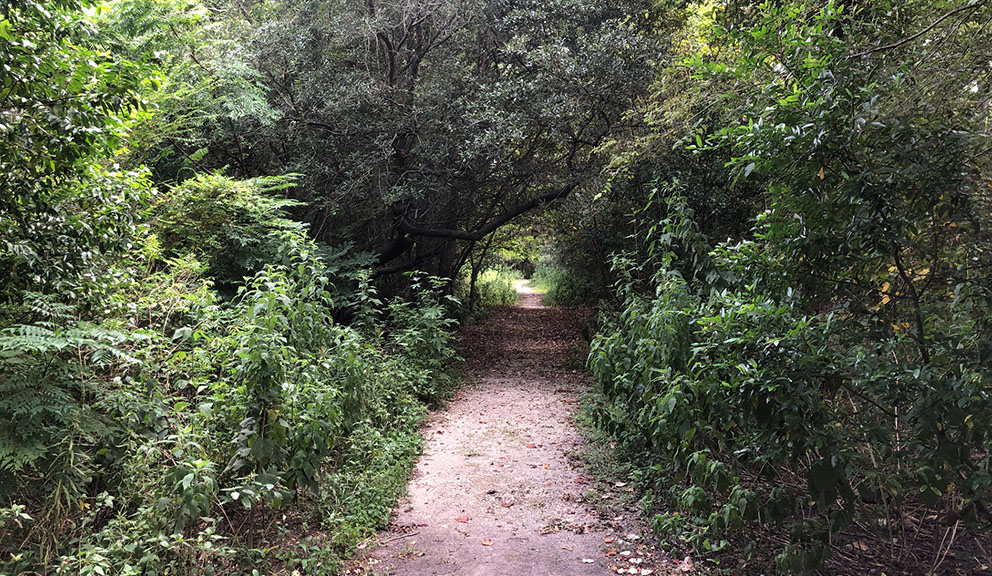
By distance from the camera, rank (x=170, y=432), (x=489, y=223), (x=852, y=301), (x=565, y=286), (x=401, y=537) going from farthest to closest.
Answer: (x=565, y=286) < (x=489, y=223) < (x=401, y=537) < (x=170, y=432) < (x=852, y=301)

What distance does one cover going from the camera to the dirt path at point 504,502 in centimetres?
408

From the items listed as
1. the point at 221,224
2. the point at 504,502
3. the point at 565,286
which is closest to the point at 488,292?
the point at 565,286

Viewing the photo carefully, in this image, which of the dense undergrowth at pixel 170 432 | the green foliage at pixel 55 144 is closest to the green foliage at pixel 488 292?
the dense undergrowth at pixel 170 432

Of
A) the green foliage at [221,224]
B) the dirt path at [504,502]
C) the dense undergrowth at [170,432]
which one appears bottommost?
the dirt path at [504,502]

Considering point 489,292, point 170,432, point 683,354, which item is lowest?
point 170,432

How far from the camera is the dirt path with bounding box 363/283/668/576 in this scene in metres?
4.08

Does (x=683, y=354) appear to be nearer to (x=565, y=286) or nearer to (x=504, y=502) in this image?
(x=504, y=502)

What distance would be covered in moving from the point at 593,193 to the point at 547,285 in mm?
19594

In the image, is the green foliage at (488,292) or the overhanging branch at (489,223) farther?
the green foliage at (488,292)

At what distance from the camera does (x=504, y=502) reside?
5168mm

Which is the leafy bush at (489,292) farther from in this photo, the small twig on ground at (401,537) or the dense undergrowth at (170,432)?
the small twig on ground at (401,537)

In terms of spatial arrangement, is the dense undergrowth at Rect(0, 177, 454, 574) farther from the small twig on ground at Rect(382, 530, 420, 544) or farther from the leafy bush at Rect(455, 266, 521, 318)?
the leafy bush at Rect(455, 266, 521, 318)

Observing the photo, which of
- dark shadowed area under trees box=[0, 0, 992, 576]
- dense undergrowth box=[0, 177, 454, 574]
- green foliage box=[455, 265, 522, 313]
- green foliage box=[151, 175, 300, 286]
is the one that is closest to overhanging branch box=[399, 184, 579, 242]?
green foliage box=[151, 175, 300, 286]

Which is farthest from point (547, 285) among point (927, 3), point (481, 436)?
point (927, 3)
